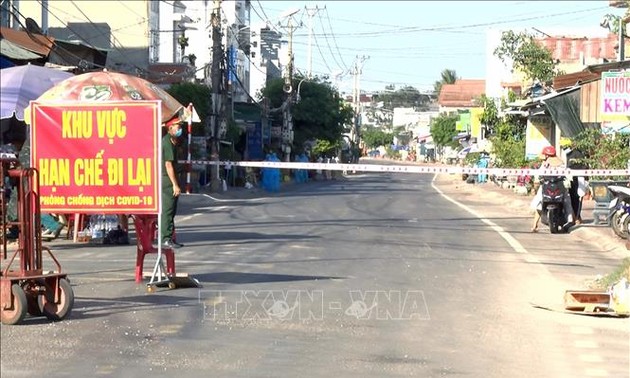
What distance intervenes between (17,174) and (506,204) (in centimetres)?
2779

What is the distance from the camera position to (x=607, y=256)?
56.8ft

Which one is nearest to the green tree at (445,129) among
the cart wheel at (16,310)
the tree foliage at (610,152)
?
the tree foliage at (610,152)

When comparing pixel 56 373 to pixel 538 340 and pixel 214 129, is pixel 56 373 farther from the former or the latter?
pixel 214 129

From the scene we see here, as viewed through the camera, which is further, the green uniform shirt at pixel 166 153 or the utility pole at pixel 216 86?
the utility pole at pixel 216 86

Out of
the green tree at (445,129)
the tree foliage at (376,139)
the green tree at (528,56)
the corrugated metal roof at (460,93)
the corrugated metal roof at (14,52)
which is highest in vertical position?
the corrugated metal roof at (460,93)

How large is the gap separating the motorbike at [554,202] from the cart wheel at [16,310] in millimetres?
14416

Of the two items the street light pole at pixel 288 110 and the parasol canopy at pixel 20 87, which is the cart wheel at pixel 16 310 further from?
the street light pole at pixel 288 110

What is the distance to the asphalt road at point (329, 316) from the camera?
7910 mm

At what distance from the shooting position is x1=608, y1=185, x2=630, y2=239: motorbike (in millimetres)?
18844

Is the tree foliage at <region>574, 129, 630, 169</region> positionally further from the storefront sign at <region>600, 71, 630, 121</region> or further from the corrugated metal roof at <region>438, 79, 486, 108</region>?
the corrugated metal roof at <region>438, 79, 486, 108</region>

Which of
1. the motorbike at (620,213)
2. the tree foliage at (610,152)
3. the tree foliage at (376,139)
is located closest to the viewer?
the motorbike at (620,213)

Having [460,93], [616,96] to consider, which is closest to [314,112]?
[616,96]

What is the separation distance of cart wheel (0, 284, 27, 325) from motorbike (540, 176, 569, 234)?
14416 mm

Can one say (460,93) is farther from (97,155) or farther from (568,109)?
(97,155)
